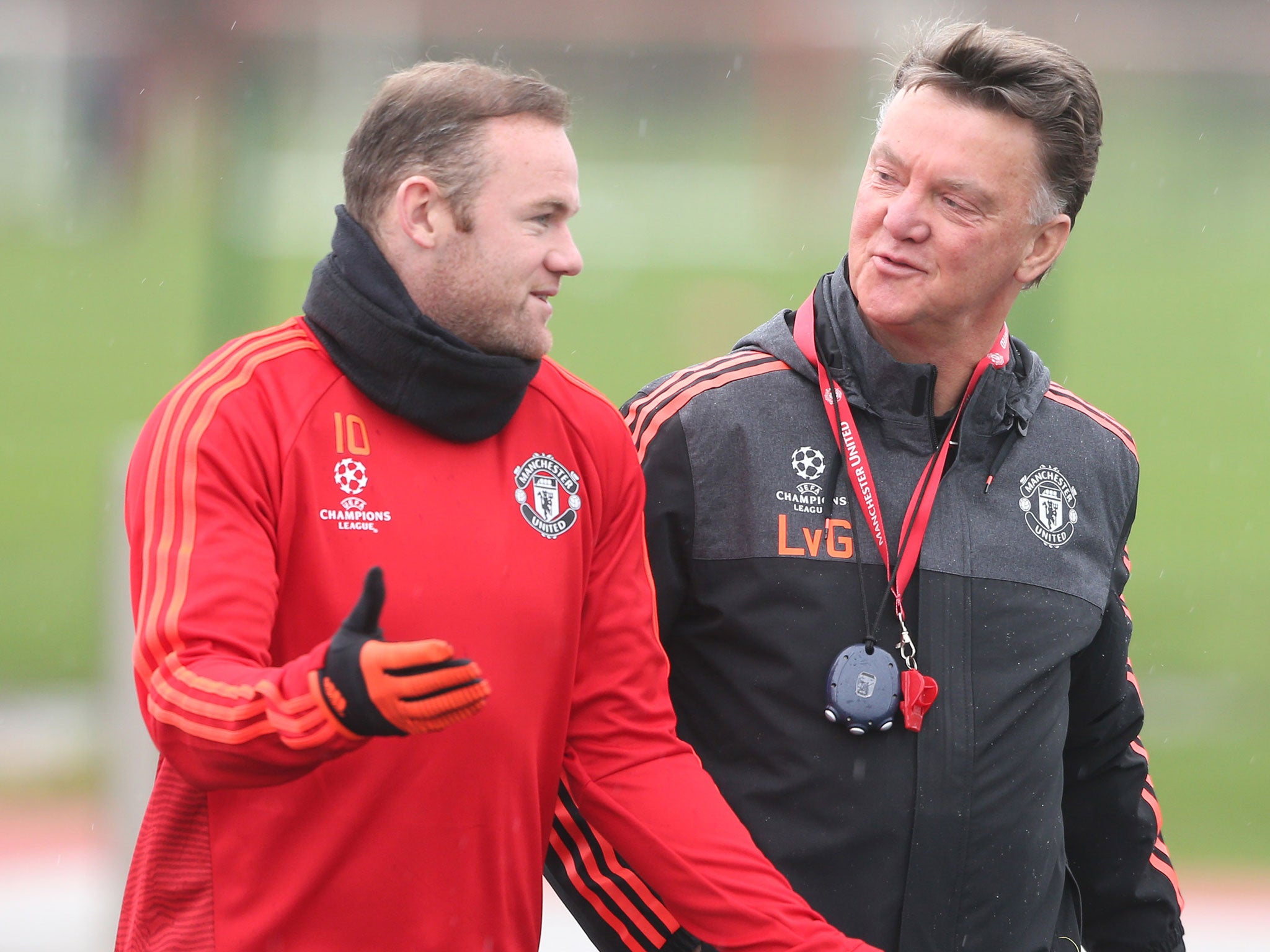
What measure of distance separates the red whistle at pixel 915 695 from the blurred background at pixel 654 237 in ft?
16.0

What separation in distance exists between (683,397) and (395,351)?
53 centimetres

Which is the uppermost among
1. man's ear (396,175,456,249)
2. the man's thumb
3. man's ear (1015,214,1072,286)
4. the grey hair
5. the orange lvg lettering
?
the grey hair

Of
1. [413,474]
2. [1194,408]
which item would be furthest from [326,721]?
[1194,408]

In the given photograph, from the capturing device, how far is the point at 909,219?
6.77 feet

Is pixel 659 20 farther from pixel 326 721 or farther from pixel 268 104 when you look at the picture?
pixel 326 721

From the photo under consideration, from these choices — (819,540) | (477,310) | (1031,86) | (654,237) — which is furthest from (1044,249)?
(654,237)

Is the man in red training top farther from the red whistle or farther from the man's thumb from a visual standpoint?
the red whistle

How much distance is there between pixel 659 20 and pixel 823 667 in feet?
30.9

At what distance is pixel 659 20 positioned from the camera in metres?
10.6

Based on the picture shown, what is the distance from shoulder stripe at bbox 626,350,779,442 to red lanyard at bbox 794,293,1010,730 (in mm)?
87

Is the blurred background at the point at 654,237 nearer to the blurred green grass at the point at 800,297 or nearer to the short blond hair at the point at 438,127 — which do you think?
the blurred green grass at the point at 800,297

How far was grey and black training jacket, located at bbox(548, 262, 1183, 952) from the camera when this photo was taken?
1.97m

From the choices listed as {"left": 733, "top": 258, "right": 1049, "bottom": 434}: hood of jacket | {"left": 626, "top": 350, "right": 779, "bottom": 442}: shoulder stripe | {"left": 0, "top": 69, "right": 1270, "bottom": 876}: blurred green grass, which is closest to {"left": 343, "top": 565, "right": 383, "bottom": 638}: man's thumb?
{"left": 626, "top": 350, "right": 779, "bottom": 442}: shoulder stripe

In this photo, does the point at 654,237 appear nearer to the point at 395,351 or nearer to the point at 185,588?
the point at 395,351
